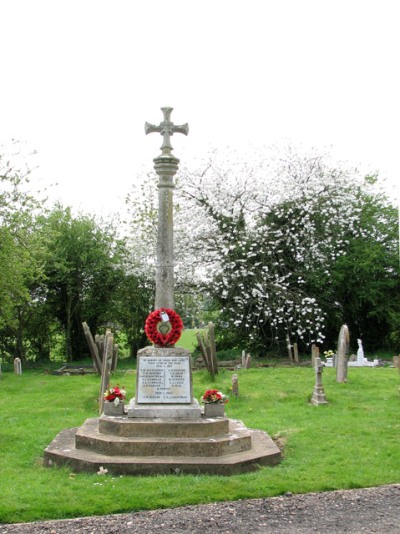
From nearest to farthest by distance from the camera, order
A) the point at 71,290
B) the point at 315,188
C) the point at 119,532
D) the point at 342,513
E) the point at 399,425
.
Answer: the point at 119,532 → the point at 342,513 → the point at 399,425 → the point at 315,188 → the point at 71,290

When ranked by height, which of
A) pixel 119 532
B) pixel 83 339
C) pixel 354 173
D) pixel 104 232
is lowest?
pixel 119 532

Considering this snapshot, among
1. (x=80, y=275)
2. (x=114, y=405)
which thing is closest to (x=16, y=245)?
(x=80, y=275)

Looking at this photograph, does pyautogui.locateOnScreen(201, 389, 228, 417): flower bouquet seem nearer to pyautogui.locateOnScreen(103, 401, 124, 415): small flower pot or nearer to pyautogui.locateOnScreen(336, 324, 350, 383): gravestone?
pyautogui.locateOnScreen(103, 401, 124, 415): small flower pot

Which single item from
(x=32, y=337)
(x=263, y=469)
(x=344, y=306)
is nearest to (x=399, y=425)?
(x=263, y=469)

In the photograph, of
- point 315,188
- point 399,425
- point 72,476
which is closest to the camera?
point 72,476

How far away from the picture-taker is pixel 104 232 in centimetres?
2605

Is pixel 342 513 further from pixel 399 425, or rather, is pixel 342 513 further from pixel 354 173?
pixel 354 173

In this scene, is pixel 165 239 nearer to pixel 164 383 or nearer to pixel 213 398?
pixel 164 383

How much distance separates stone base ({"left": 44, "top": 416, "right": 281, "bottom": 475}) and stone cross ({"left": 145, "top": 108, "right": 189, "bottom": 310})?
205cm

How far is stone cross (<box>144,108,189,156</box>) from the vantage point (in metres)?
10.3

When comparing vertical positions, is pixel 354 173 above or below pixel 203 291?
above

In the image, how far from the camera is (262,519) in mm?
6504

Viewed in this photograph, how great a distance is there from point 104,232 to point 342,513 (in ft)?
67.9

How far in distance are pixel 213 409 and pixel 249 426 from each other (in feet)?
5.81
